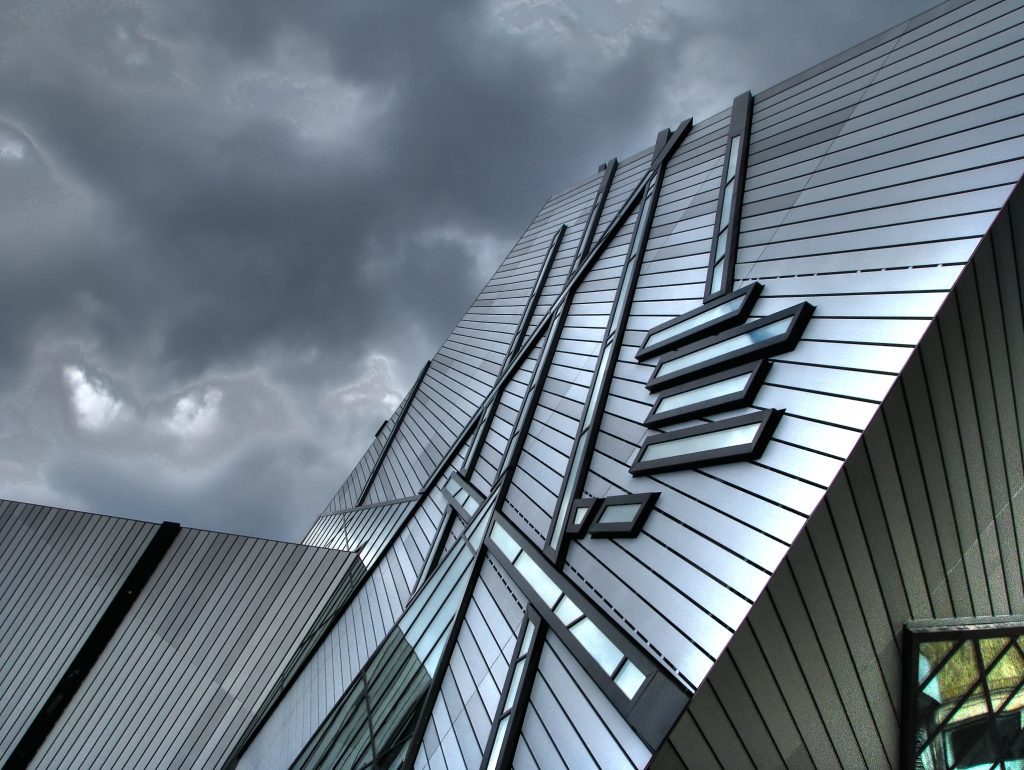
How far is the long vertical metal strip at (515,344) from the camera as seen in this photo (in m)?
23.3

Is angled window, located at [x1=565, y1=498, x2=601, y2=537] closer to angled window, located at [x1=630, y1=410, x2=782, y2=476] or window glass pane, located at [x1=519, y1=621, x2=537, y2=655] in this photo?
angled window, located at [x1=630, y1=410, x2=782, y2=476]

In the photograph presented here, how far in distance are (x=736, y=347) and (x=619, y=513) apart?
154 inches

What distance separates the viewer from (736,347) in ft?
37.4

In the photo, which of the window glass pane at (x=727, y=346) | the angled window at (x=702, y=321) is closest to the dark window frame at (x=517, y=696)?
the window glass pane at (x=727, y=346)

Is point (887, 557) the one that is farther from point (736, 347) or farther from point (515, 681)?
point (515, 681)

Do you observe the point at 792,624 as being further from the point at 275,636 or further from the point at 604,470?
the point at 275,636

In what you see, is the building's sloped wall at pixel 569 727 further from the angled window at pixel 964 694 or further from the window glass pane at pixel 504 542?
the angled window at pixel 964 694

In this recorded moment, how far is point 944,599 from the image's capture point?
9.96 meters

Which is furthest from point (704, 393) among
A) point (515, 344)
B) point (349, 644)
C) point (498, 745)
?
point (515, 344)

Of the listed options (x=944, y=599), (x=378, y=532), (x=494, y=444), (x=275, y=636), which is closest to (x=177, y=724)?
(x=275, y=636)

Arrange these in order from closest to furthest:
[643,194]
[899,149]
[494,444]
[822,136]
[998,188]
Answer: [998,188], [899,149], [822,136], [494,444], [643,194]

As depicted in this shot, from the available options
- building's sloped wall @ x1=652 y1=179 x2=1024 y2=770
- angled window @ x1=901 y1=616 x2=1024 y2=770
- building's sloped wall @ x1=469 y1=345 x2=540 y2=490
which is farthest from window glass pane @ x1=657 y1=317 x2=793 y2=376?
building's sloped wall @ x1=469 y1=345 x2=540 y2=490

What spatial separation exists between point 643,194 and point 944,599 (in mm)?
20387

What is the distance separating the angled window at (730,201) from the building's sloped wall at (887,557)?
5226mm
